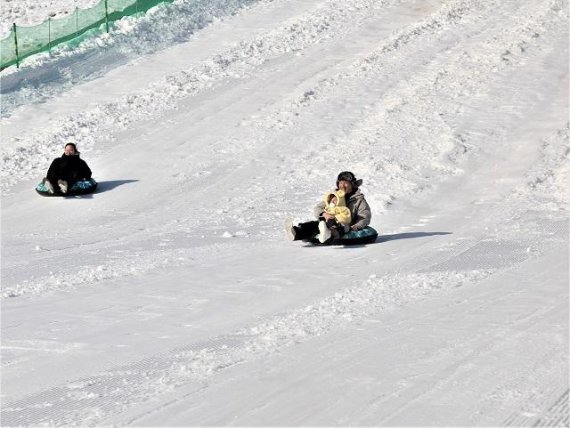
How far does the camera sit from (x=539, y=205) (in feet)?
55.0

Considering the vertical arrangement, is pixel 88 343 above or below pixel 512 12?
below

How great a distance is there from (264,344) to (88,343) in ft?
4.79

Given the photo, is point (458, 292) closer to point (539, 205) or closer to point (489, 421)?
point (489, 421)

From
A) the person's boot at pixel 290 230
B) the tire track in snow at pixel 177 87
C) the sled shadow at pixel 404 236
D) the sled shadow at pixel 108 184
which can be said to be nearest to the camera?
the person's boot at pixel 290 230

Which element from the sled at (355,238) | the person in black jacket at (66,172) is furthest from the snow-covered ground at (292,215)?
the person in black jacket at (66,172)

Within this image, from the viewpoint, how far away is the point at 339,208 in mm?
14375

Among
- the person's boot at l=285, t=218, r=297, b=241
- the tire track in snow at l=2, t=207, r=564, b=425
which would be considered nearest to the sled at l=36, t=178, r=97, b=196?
the person's boot at l=285, t=218, r=297, b=241

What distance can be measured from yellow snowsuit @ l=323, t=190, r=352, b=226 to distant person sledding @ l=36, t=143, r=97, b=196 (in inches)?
210

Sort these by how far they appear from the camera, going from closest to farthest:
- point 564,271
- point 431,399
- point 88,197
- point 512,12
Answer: point 431,399 < point 564,271 < point 88,197 < point 512,12

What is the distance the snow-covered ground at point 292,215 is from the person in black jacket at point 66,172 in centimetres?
35

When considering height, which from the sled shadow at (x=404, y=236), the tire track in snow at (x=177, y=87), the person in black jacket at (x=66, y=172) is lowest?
the sled shadow at (x=404, y=236)

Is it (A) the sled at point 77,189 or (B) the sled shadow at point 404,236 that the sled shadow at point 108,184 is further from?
(B) the sled shadow at point 404,236

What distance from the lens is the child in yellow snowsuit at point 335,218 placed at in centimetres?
1382

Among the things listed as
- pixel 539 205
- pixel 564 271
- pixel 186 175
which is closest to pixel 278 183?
pixel 186 175
